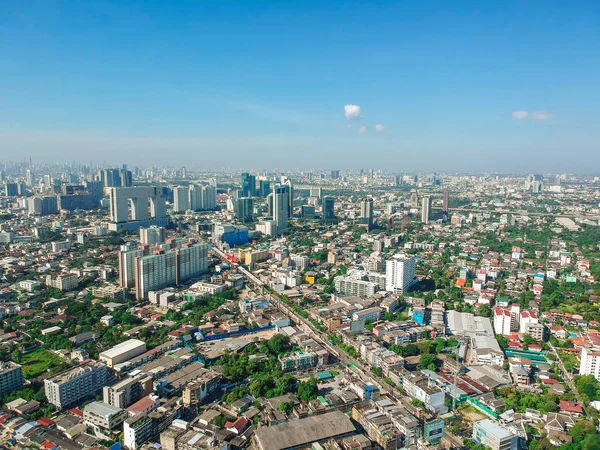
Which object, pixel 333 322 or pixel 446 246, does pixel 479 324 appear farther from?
pixel 446 246

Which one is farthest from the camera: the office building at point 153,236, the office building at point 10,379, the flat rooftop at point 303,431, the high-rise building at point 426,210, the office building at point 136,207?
the high-rise building at point 426,210

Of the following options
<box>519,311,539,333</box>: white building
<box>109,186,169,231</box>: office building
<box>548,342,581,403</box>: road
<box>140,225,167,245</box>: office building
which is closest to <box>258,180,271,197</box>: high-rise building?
<box>109,186,169,231</box>: office building

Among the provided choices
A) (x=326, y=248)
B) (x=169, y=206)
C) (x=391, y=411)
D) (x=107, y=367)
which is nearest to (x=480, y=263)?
(x=326, y=248)

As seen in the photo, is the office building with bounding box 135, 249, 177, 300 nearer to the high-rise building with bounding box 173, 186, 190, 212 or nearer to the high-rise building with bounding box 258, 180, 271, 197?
the high-rise building with bounding box 173, 186, 190, 212

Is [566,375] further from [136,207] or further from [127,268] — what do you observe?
[136,207]

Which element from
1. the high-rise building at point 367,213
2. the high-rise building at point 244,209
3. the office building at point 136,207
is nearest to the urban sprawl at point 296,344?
the office building at point 136,207

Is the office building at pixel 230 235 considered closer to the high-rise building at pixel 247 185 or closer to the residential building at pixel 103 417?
the residential building at pixel 103 417

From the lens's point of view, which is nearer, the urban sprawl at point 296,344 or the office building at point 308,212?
the urban sprawl at point 296,344

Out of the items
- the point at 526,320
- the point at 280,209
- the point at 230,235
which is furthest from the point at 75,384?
the point at 280,209
